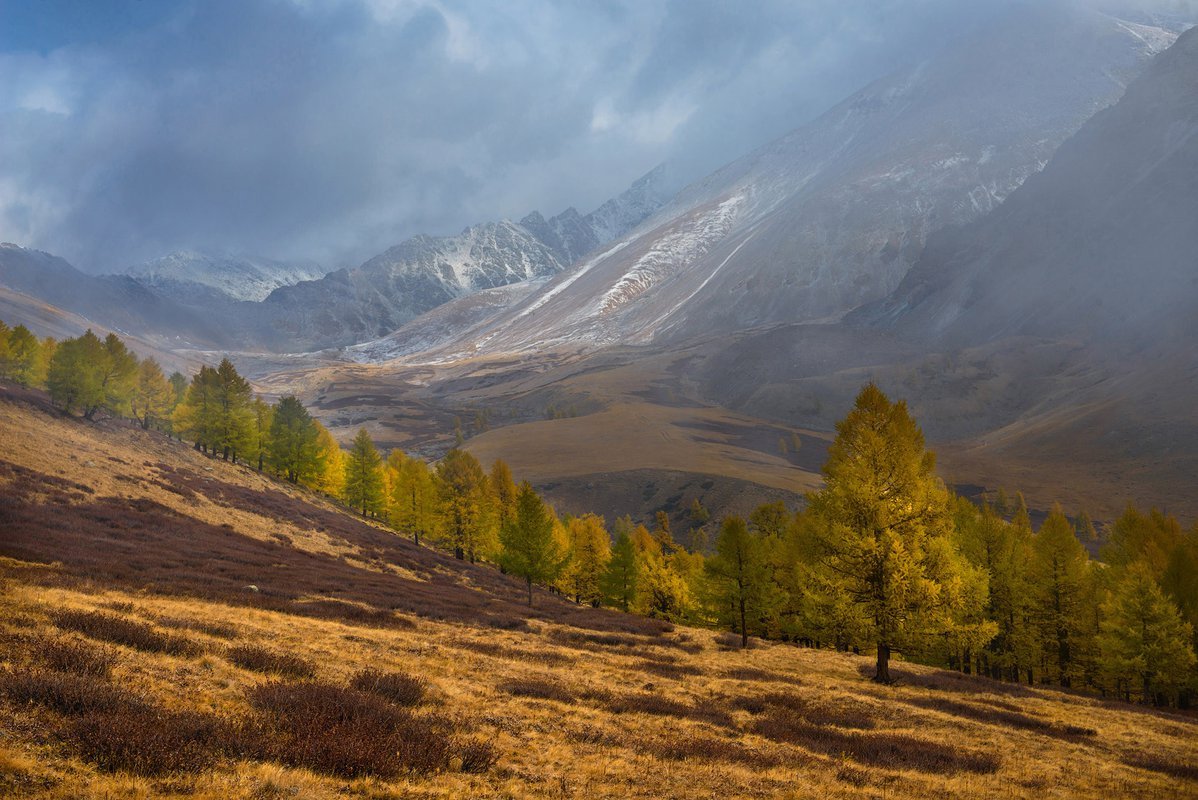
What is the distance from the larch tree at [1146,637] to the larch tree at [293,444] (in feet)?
255

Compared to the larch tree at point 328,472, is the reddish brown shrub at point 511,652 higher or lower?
lower

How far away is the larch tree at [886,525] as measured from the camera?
2458cm

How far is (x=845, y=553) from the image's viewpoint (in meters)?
25.3

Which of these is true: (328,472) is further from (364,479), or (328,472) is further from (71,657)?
(71,657)

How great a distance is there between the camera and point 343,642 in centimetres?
1798

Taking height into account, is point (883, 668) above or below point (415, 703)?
below

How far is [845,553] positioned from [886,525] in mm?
1928

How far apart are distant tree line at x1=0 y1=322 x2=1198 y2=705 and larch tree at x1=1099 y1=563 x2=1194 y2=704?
110mm

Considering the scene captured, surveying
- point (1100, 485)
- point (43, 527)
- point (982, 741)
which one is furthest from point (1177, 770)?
point (1100, 485)

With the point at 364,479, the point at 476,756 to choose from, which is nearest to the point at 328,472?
the point at 364,479

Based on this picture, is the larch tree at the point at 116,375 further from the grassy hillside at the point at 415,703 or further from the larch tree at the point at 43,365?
the grassy hillside at the point at 415,703

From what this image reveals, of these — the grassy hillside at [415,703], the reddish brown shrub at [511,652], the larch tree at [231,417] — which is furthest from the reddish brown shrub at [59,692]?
the larch tree at [231,417]

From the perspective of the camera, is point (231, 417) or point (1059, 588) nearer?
point (1059, 588)

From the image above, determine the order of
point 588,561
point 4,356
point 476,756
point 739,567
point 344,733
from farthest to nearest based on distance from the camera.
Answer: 1. point 4,356
2. point 588,561
3. point 739,567
4. point 476,756
5. point 344,733
